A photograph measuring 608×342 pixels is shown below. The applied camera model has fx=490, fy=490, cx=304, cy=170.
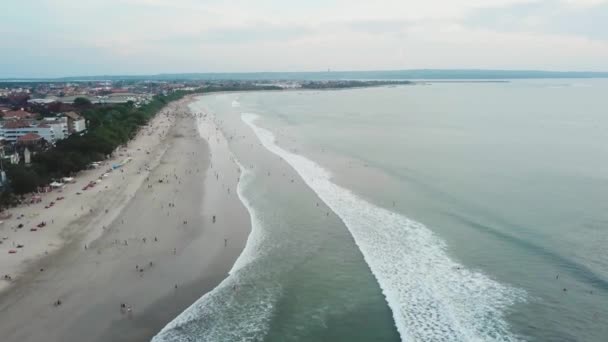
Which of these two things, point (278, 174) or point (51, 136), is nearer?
A: point (278, 174)

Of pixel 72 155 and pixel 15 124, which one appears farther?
pixel 15 124

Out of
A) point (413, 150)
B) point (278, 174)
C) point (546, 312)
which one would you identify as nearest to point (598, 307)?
point (546, 312)

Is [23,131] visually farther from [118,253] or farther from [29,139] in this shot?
[118,253]

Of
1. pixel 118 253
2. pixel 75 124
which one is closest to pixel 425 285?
pixel 118 253

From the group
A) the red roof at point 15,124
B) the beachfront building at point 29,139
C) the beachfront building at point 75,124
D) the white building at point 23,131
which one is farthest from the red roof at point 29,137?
the beachfront building at point 75,124

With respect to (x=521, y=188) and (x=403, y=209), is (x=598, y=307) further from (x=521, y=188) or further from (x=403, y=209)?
(x=521, y=188)

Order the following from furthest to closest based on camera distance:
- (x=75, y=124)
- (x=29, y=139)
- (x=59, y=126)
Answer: (x=75, y=124) < (x=59, y=126) < (x=29, y=139)
